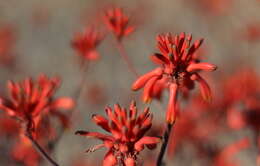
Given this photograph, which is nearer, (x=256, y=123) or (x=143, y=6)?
(x=256, y=123)

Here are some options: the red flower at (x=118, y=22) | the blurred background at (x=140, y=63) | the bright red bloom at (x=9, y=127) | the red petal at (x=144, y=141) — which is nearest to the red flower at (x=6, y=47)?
the blurred background at (x=140, y=63)

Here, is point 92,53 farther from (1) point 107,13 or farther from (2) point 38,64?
(2) point 38,64

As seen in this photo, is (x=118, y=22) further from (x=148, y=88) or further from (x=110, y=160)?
(x=110, y=160)

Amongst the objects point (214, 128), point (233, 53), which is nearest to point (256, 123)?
point (214, 128)

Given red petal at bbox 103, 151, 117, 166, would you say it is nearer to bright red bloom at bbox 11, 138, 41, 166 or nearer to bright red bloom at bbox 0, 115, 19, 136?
bright red bloom at bbox 11, 138, 41, 166

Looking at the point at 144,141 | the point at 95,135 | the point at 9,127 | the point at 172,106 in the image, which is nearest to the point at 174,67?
the point at 172,106

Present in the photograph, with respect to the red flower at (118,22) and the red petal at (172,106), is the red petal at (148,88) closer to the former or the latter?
the red petal at (172,106)

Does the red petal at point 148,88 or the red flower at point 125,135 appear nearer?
the red flower at point 125,135
